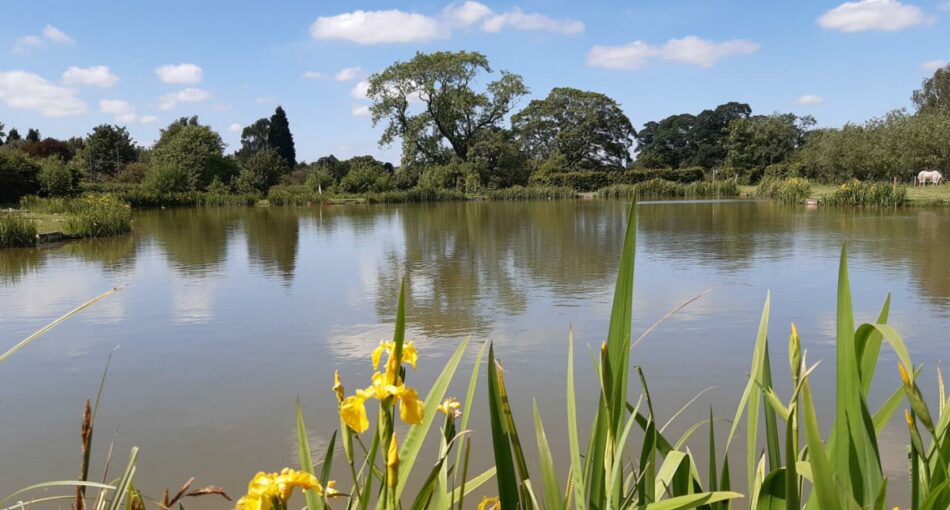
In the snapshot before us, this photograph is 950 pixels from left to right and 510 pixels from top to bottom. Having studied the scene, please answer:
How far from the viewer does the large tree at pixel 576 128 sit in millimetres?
43812

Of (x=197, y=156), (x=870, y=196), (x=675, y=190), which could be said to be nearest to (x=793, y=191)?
(x=870, y=196)

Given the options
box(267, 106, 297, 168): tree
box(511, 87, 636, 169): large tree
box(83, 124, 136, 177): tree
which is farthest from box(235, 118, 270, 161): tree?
box(511, 87, 636, 169): large tree

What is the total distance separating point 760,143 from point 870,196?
2447 cm

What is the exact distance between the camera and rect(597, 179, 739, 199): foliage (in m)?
32.5

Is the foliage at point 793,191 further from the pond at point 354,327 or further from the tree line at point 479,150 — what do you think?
the pond at point 354,327

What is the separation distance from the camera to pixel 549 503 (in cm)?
91

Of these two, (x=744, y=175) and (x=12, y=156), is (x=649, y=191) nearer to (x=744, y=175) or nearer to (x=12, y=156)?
(x=744, y=175)

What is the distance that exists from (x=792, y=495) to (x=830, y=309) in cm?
564

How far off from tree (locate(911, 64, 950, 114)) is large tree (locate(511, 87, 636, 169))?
17.9m

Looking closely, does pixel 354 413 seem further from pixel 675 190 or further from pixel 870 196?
pixel 675 190

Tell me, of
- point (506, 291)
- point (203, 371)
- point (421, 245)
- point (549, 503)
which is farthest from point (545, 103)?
point (549, 503)

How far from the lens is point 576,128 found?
43.7m

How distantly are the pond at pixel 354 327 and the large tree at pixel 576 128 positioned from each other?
32575mm

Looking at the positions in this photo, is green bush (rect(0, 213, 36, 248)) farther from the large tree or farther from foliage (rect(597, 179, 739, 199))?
the large tree
